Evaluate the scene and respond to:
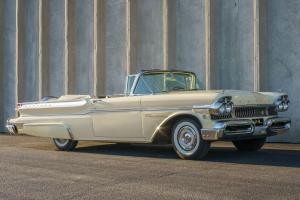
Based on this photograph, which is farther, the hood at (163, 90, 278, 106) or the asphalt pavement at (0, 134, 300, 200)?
the hood at (163, 90, 278, 106)

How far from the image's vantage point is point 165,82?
349 inches

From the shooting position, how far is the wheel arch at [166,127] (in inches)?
303

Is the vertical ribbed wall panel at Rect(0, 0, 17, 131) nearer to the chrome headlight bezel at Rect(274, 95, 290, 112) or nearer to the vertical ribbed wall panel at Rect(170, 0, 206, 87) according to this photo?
the vertical ribbed wall panel at Rect(170, 0, 206, 87)

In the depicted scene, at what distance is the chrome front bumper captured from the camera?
720 centimetres

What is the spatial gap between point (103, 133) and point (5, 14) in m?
12.0

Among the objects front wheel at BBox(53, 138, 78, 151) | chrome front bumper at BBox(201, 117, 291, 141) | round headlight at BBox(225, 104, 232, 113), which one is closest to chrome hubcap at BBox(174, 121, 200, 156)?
chrome front bumper at BBox(201, 117, 291, 141)

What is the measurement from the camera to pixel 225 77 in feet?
40.8

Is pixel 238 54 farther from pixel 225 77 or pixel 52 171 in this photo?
pixel 52 171

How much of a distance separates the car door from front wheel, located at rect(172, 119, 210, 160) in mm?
750

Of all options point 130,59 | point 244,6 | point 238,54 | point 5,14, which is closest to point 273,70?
point 238,54

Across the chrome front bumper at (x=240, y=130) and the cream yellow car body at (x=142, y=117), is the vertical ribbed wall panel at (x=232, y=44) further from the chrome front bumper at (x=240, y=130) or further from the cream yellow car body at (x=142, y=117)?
the chrome front bumper at (x=240, y=130)

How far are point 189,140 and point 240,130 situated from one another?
0.80 meters

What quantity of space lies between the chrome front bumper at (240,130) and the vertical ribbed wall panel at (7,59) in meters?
12.8

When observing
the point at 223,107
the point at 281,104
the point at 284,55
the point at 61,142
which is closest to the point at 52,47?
the point at 61,142
